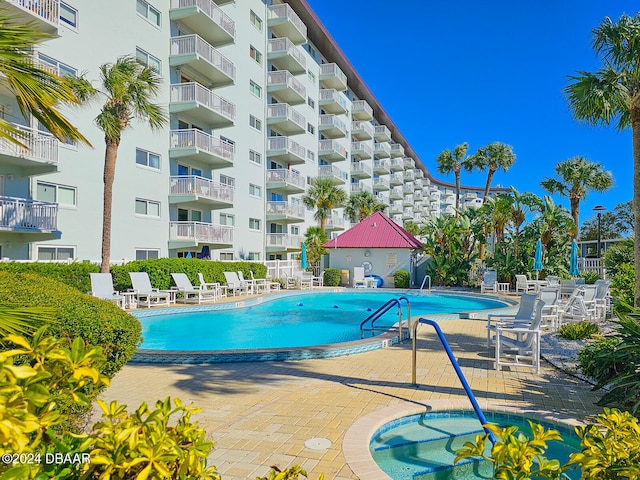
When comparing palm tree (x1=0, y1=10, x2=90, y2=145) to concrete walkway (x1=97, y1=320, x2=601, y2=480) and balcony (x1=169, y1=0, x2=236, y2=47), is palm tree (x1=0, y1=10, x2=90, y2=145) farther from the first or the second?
balcony (x1=169, y1=0, x2=236, y2=47)

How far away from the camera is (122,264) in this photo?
59.1 feet

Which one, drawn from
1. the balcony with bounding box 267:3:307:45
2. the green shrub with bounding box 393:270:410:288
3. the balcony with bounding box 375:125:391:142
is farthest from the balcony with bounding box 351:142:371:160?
the green shrub with bounding box 393:270:410:288

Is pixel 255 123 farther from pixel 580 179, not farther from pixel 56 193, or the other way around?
pixel 580 179

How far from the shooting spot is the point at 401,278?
28.4m

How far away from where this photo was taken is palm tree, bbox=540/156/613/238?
3362 cm

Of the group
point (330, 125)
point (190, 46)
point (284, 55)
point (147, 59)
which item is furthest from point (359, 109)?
point (147, 59)

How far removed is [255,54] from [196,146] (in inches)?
502

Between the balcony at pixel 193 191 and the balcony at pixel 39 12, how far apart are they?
8.64 metres

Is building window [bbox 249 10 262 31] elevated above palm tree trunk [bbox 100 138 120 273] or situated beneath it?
elevated above

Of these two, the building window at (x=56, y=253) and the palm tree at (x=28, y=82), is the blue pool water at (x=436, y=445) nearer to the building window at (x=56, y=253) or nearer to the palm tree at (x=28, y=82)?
the palm tree at (x=28, y=82)

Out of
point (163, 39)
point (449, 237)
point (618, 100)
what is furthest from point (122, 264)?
point (449, 237)

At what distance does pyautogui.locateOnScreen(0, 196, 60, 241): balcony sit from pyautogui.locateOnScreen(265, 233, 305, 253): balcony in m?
16.9

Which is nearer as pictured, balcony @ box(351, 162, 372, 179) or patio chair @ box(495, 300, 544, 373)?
patio chair @ box(495, 300, 544, 373)

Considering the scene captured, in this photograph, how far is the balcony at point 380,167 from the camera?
187 feet
